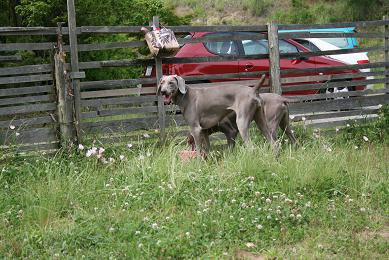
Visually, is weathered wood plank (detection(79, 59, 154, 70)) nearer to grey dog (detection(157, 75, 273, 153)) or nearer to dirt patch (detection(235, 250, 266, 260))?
grey dog (detection(157, 75, 273, 153))

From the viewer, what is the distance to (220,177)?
23.4 feet

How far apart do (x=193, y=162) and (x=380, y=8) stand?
2074 cm

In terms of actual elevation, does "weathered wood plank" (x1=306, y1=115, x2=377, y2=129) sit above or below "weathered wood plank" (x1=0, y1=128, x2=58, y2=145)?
below

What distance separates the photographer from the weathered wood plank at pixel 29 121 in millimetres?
9008

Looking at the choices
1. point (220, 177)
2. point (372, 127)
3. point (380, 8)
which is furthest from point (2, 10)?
point (380, 8)

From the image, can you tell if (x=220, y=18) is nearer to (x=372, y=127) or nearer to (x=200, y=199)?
(x=372, y=127)

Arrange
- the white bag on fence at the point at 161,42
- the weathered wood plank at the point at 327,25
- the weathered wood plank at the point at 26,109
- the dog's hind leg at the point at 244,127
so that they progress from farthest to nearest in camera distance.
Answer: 1. the weathered wood plank at the point at 327,25
2. the white bag on fence at the point at 161,42
3. the weathered wood plank at the point at 26,109
4. the dog's hind leg at the point at 244,127

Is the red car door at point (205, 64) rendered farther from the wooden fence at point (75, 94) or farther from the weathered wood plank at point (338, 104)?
the wooden fence at point (75, 94)

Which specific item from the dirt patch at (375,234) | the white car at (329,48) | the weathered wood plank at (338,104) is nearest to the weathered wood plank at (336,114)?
the weathered wood plank at (338,104)

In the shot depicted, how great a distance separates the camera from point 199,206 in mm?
6379

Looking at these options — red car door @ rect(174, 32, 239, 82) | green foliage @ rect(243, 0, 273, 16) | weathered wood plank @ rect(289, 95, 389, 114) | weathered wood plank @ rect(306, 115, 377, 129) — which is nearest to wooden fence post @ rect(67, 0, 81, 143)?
red car door @ rect(174, 32, 239, 82)

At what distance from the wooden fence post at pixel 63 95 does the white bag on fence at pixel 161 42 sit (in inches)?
55.2

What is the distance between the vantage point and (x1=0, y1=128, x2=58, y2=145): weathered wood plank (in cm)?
895

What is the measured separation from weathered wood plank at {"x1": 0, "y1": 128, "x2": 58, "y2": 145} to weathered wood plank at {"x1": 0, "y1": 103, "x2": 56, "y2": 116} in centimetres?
28
